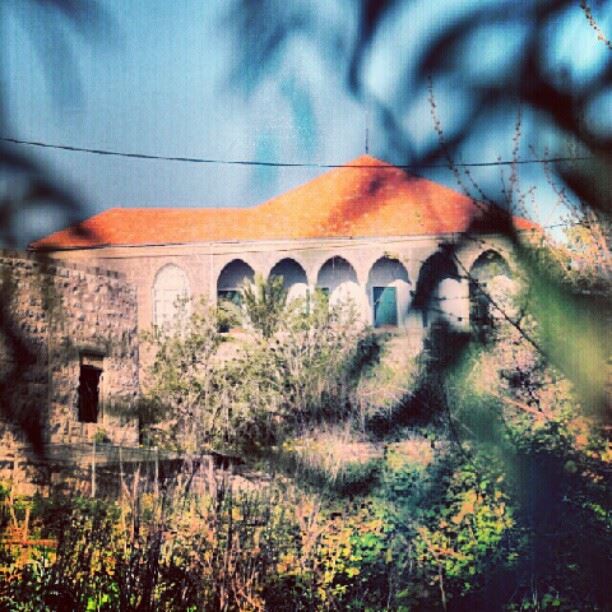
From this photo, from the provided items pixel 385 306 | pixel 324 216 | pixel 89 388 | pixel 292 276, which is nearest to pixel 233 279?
pixel 292 276

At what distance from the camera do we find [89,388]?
8.30 feet

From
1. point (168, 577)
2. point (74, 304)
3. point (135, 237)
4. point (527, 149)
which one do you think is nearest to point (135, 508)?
point (168, 577)

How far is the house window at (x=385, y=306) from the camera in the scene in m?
2.35

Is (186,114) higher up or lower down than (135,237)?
higher up

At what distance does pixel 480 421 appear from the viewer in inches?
93.6

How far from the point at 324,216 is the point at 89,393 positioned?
0.83 metres

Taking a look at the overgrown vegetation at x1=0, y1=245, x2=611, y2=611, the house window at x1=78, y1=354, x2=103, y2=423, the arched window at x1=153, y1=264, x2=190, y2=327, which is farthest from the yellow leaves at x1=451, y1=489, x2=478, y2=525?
the house window at x1=78, y1=354, x2=103, y2=423

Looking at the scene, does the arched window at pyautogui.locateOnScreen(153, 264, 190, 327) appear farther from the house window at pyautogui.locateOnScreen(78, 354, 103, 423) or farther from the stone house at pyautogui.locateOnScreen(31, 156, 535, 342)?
the house window at pyautogui.locateOnScreen(78, 354, 103, 423)

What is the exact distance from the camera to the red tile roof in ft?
7.75

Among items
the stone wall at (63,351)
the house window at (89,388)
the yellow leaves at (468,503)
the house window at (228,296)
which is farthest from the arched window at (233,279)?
the yellow leaves at (468,503)

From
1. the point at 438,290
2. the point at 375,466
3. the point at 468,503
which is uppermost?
the point at 438,290

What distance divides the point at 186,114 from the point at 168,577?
51.6 inches

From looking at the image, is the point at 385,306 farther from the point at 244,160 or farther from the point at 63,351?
the point at 63,351

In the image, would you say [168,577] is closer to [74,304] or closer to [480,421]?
[74,304]
